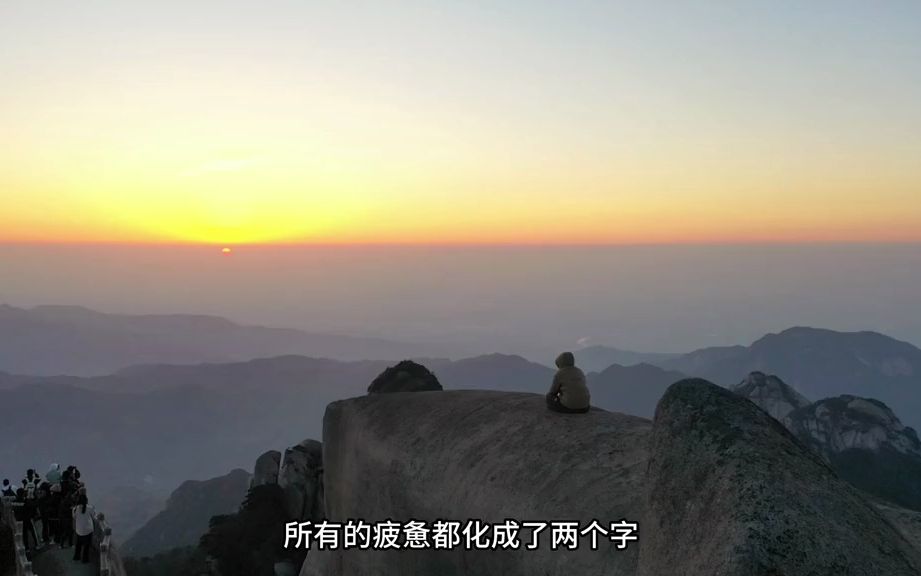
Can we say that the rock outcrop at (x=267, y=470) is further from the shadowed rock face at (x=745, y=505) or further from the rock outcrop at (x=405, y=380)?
the shadowed rock face at (x=745, y=505)

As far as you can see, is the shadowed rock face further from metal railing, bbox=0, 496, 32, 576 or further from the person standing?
metal railing, bbox=0, 496, 32, 576

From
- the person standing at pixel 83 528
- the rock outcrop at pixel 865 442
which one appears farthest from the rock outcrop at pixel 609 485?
the rock outcrop at pixel 865 442

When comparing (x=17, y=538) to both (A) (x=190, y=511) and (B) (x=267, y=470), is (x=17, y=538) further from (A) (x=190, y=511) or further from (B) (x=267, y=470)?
(A) (x=190, y=511)

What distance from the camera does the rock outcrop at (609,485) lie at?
23.1 feet

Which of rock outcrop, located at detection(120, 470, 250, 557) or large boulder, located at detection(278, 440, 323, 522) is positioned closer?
large boulder, located at detection(278, 440, 323, 522)

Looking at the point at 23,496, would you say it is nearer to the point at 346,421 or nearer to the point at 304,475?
the point at 346,421

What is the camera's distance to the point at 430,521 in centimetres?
1739

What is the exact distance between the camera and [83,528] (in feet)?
67.8

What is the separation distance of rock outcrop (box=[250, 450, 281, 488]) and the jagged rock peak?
6830cm

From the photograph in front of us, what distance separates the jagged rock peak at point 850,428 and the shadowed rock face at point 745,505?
89.1 metres

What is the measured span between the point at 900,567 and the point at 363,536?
611 inches

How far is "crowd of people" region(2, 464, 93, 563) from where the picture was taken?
72.0ft

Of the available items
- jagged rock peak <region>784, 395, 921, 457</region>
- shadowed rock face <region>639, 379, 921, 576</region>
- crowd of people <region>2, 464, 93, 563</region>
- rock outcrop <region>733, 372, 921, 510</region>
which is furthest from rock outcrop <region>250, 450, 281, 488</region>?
jagged rock peak <region>784, 395, 921, 457</region>

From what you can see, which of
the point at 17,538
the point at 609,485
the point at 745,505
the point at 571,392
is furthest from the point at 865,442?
the point at 745,505
